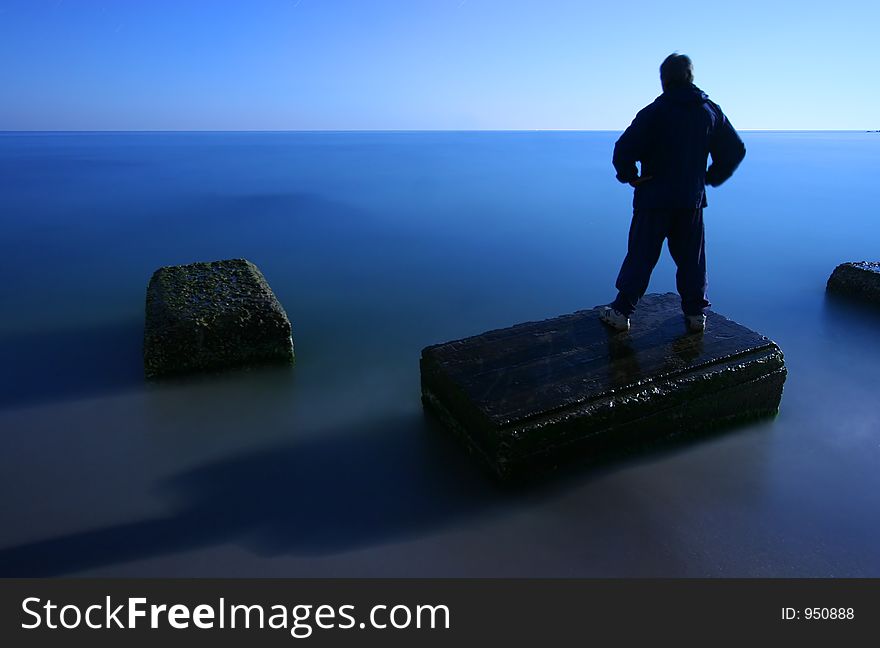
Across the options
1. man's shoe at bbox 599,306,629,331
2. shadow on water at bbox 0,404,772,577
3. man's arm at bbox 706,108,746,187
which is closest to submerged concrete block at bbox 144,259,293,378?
shadow on water at bbox 0,404,772,577

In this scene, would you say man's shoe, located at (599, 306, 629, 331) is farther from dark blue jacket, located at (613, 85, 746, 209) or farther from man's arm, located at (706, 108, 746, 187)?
man's arm, located at (706, 108, 746, 187)

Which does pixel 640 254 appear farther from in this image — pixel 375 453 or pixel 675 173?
pixel 375 453

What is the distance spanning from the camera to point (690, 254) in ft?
11.1

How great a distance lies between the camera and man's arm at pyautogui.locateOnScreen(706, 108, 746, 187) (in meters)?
3.25

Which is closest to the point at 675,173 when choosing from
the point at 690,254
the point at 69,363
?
the point at 690,254

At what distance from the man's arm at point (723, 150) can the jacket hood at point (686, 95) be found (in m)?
0.21

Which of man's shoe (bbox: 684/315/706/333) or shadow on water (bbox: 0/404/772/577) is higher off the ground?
man's shoe (bbox: 684/315/706/333)

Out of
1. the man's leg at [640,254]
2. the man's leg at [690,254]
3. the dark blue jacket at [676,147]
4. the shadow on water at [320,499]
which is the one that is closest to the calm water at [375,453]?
the shadow on water at [320,499]

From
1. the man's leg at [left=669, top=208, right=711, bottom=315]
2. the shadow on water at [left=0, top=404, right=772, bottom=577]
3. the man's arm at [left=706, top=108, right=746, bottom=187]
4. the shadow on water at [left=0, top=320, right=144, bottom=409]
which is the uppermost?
the man's arm at [left=706, top=108, right=746, bottom=187]

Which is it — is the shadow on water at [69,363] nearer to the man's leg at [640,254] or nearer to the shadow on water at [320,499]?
the shadow on water at [320,499]

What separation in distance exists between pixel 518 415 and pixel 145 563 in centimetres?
170

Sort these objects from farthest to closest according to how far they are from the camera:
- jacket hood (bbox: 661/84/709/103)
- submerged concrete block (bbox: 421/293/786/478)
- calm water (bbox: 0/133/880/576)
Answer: jacket hood (bbox: 661/84/709/103) → submerged concrete block (bbox: 421/293/786/478) → calm water (bbox: 0/133/880/576)

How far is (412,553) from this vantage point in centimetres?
238

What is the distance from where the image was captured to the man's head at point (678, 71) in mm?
3115
